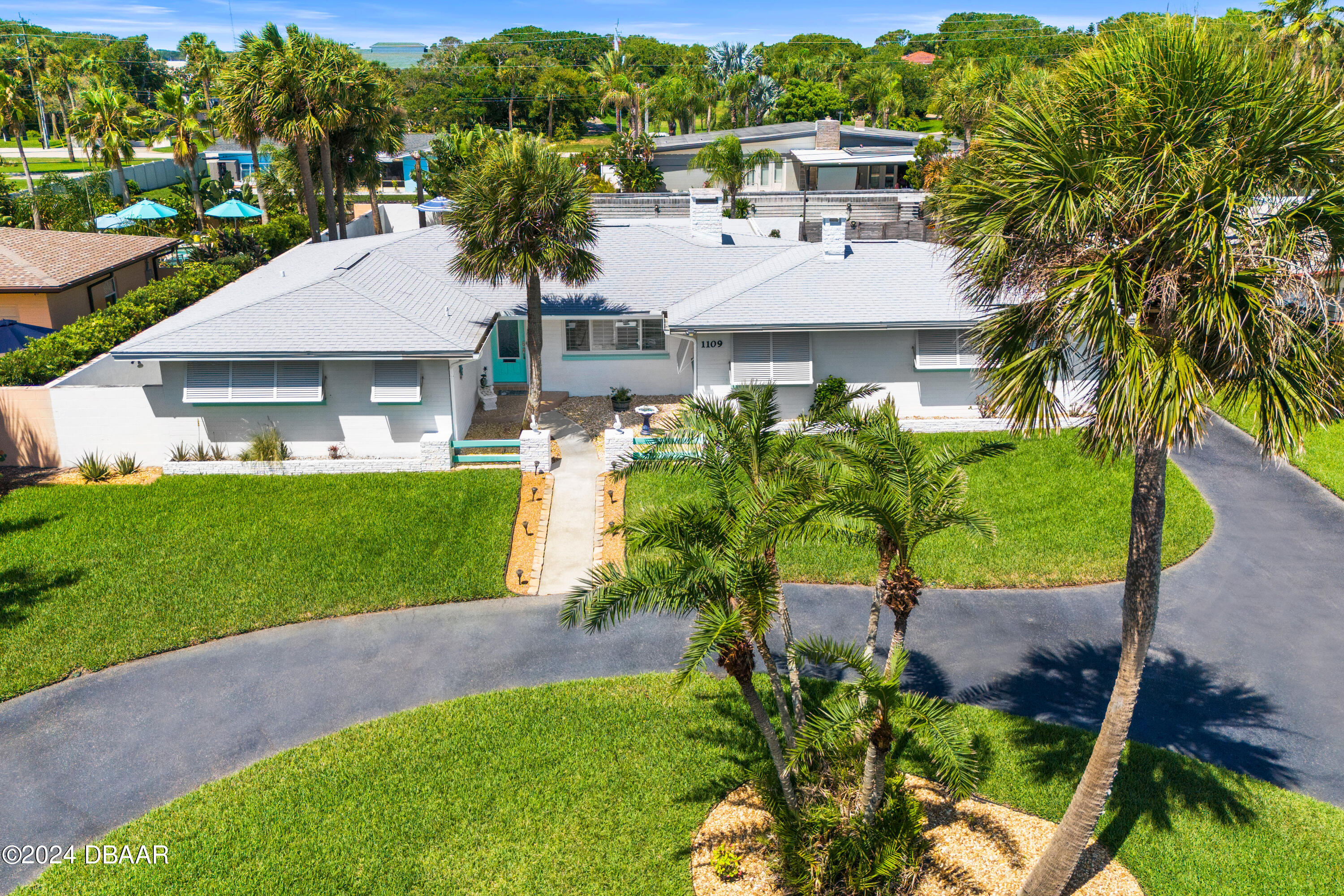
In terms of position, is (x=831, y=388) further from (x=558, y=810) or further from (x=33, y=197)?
(x=33, y=197)

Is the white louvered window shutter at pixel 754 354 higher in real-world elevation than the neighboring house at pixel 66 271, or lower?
lower

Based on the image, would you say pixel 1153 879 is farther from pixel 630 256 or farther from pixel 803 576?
pixel 630 256

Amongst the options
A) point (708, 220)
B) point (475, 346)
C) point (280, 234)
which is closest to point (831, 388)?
point (475, 346)

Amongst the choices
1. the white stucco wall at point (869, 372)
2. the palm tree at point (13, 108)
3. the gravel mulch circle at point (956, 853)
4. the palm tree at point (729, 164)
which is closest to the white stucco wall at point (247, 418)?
the white stucco wall at point (869, 372)

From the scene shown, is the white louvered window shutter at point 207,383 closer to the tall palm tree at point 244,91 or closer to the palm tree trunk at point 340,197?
the tall palm tree at point 244,91

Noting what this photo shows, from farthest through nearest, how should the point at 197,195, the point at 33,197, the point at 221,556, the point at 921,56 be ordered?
the point at 921,56 → the point at 197,195 → the point at 33,197 → the point at 221,556

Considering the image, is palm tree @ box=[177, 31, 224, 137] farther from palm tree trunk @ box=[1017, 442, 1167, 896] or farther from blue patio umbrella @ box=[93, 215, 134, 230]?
palm tree trunk @ box=[1017, 442, 1167, 896]

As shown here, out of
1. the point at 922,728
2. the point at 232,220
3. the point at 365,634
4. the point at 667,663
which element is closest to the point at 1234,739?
the point at 922,728
